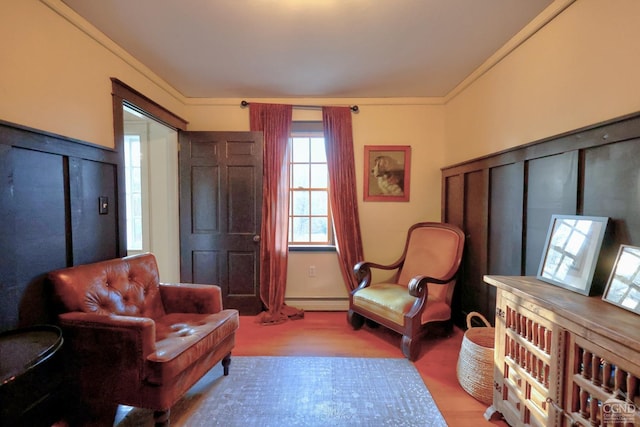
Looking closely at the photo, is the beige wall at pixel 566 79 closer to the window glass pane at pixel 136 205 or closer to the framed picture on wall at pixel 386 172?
the framed picture on wall at pixel 386 172

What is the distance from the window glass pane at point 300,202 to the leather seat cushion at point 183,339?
5.13ft

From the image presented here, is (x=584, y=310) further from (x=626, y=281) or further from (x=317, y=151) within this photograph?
(x=317, y=151)

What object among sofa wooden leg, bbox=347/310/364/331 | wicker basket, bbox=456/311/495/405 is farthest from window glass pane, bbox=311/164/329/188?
wicker basket, bbox=456/311/495/405

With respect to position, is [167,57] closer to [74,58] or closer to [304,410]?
[74,58]

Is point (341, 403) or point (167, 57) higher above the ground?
point (167, 57)

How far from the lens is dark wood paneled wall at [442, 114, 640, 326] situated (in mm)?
1208

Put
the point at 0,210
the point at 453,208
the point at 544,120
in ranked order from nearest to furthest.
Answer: the point at 0,210
the point at 544,120
the point at 453,208

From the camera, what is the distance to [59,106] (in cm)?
158

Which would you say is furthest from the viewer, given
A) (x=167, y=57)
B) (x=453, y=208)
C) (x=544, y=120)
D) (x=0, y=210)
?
(x=453, y=208)

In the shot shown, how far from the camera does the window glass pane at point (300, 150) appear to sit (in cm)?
316

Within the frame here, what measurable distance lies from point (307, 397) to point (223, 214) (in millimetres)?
1974

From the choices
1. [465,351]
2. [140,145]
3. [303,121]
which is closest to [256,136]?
[303,121]

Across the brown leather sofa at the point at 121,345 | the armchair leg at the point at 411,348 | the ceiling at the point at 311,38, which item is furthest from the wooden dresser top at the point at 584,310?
the brown leather sofa at the point at 121,345

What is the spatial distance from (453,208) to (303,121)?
1974 millimetres
